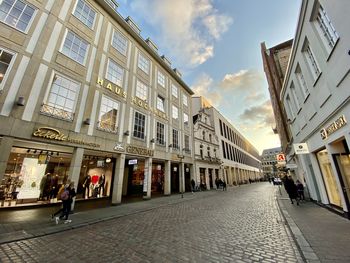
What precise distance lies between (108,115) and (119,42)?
7.51m

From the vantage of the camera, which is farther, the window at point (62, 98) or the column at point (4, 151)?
the window at point (62, 98)

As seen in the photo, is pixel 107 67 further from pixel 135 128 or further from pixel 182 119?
pixel 182 119

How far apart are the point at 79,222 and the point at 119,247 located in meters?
4.04

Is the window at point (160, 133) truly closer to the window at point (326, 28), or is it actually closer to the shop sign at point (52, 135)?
the shop sign at point (52, 135)

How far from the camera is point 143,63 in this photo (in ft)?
59.8

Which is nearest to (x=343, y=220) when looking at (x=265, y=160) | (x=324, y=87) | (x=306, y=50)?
(x=324, y=87)

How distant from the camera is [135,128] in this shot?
15.5m

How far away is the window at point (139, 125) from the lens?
15573 mm

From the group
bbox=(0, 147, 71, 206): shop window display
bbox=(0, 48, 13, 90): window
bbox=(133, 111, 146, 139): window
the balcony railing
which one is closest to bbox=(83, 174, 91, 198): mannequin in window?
bbox=(0, 147, 71, 206): shop window display

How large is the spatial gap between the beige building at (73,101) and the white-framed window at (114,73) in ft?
0.30

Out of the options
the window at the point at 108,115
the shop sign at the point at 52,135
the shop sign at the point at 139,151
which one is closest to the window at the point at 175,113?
the shop sign at the point at 139,151

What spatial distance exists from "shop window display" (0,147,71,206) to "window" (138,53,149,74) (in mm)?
11217

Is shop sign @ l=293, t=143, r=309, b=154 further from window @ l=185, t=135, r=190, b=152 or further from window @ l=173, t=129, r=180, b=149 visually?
window @ l=185, t=135, r=190, b=152

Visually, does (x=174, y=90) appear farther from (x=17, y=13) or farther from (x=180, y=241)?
(x=180, y=241)
